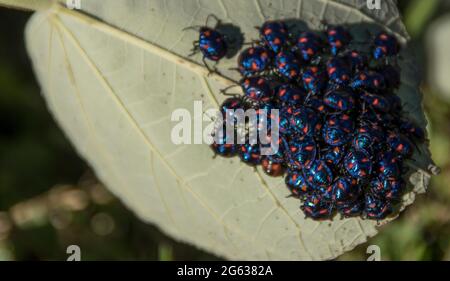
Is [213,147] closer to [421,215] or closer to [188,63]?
[188,63]

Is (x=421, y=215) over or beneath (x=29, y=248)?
over

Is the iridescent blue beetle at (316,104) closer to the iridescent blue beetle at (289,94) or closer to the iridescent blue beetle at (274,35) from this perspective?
the iridescent blue beetle at (289,94)

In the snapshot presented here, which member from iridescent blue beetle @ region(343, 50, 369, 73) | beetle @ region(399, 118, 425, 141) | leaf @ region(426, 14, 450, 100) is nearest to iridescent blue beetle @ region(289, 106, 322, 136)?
iridescent blue beetle @ region(343, 50, 369, 73)

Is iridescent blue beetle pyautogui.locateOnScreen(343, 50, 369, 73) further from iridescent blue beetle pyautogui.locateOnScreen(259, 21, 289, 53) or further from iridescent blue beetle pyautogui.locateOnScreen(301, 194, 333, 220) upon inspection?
iridescent blue beetle pyautogui.locateOnScreen(301, 194, 333, 220)
